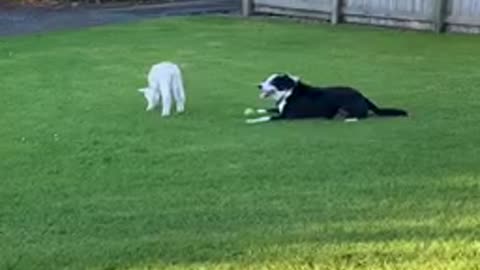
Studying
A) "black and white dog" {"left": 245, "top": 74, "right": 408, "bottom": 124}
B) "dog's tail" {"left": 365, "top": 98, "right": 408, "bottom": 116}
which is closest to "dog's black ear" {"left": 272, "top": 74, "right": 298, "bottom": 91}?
"black and white dog" {"left": 245, "top": 74, "right": 408, "bottom": 124}

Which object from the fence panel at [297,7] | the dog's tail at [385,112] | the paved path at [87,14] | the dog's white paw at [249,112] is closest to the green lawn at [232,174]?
the dog's white paw at [249,112]

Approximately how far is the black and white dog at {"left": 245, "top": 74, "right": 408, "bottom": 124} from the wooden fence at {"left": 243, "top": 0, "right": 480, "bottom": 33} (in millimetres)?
7888

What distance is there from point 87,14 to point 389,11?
6.92 meters

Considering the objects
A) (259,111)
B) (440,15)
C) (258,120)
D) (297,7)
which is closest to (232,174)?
(258,120)

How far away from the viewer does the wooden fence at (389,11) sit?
16.4 m

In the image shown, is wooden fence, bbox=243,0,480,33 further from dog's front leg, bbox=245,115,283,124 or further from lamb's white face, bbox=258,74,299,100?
dog's front leg, bbox=245,115,283,124

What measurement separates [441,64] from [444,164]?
19.8 ft

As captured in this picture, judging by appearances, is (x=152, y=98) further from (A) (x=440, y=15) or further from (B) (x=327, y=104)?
(A) (x=440, y=15)

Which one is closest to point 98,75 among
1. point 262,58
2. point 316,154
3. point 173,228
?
point 262,58

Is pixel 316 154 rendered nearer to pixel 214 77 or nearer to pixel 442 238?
pixel 442 238

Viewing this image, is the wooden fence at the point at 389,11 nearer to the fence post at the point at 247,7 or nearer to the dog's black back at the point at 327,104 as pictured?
the fence post at the point at 247,7

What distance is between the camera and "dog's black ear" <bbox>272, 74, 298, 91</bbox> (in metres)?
8.84

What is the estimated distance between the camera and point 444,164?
675 centimetres

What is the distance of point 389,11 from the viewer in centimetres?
1739
